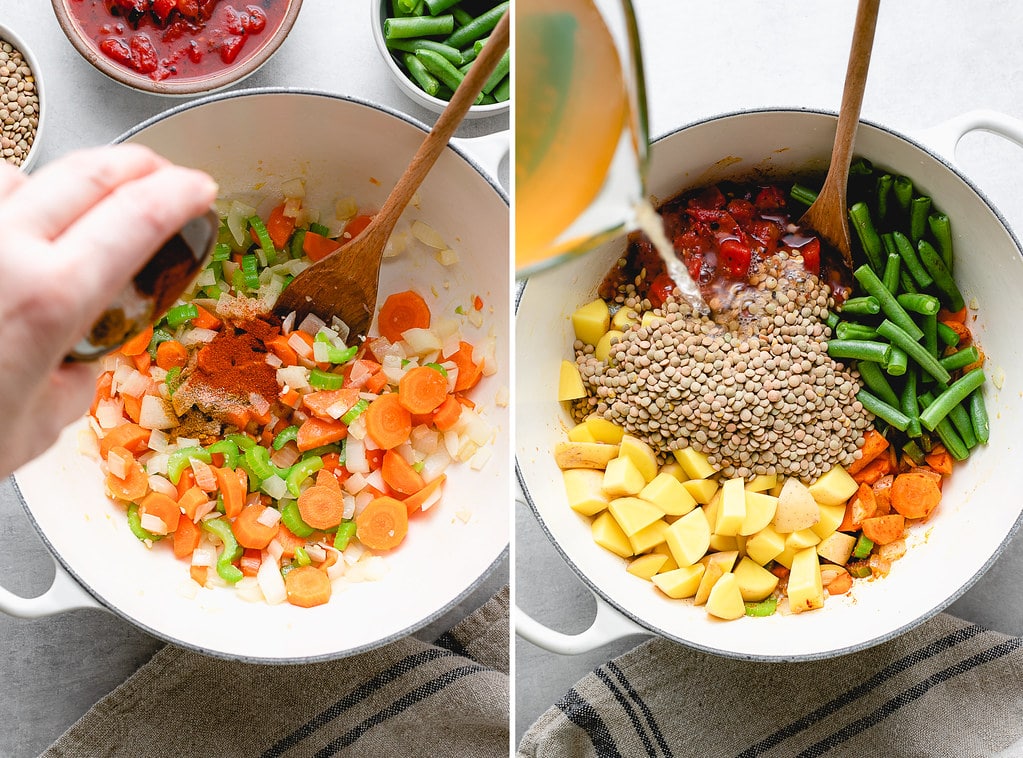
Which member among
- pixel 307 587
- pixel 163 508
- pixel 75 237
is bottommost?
pixel 307 587

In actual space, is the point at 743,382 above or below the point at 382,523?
above

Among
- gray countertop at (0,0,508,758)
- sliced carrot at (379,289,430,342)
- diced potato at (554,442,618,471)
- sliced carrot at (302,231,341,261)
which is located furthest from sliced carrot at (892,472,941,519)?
sliced carrot at (302,231,341,261)

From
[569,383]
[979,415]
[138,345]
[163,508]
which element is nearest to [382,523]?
[163,508]

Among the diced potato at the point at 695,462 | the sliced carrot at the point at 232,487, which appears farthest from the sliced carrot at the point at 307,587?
the diced potato at the point at 695,462

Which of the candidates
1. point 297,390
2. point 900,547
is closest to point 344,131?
point 297,390

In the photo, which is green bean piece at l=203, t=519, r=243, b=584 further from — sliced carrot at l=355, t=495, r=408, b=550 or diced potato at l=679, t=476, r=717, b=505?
diced potato at l=679, t=476, r=717, b=505

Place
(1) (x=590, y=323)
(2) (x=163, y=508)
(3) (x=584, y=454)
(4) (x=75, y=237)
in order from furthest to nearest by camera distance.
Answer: (2) (x=163, y=508) < (3) (x=584, y=454) < (1) (x=590, y=323) < (4) (x=75, y=237)

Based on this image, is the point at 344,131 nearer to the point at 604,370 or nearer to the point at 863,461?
the point at 604,370

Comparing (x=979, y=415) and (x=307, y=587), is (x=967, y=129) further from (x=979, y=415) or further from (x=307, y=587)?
(x=307, y=587)
